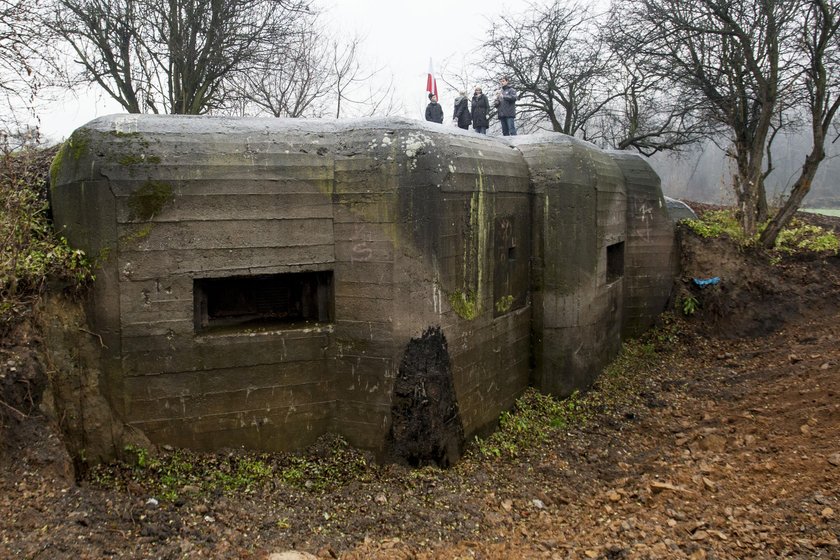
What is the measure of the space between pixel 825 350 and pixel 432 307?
6.42 meters

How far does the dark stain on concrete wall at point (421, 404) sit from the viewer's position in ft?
19.4

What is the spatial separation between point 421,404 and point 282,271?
1.87 metres

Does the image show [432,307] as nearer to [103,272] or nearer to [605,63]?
[103,272]

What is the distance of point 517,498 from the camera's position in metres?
5.82

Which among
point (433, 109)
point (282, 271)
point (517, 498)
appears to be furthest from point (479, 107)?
point (517, 498)

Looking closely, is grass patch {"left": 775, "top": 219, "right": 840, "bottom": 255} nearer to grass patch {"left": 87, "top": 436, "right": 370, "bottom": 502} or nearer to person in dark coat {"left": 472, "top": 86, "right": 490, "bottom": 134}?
person in dark coat {"left": 472, "top": 86, "right": 490, "bottom": 134}

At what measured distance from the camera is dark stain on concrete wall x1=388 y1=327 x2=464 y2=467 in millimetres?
5898

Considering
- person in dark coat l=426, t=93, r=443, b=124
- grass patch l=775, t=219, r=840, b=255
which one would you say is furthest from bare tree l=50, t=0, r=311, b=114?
grass patch l=775, t=219, r=840, b=255

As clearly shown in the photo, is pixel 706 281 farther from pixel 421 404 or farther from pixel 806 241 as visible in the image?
pixel 421 404

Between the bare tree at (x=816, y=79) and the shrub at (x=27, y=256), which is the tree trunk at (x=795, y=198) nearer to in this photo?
the bare tree at (x=816, y=79)

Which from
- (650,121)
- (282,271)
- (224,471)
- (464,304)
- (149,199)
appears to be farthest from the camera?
(650,121)

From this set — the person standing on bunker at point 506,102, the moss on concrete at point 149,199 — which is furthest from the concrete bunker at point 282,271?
the person standing on bunker at point 506,102

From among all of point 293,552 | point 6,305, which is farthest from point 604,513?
point 6,305

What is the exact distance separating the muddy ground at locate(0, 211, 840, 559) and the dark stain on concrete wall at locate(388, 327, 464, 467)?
0.22 m
